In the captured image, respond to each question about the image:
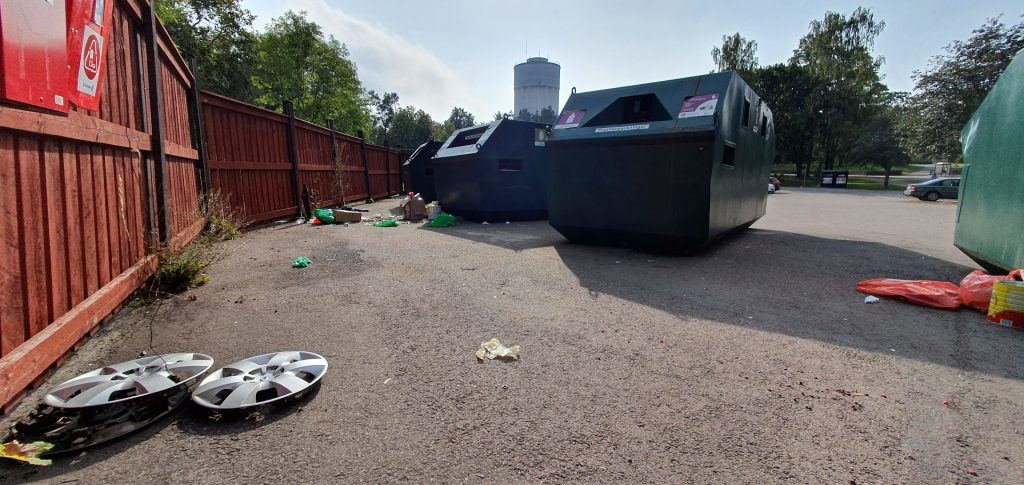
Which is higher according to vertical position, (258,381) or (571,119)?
(571,119)

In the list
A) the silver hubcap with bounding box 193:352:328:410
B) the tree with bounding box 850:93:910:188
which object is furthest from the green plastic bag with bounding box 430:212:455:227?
the tree with bounding box 850:93:910:188

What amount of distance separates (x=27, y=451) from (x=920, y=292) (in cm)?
578

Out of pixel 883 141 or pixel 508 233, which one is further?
pixel 883 141

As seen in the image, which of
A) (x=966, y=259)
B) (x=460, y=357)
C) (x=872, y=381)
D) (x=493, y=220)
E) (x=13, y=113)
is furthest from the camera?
(x=493, y=220)

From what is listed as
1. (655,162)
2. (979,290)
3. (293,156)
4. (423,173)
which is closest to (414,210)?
(293,156)

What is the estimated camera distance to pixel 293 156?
365 inches

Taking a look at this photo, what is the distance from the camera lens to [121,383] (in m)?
2.02

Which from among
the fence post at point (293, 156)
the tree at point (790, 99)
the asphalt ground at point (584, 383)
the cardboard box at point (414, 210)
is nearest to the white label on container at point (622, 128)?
the asphalt ground at point (584, 383)

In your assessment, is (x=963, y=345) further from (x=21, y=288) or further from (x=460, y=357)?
(x=21, y=288)

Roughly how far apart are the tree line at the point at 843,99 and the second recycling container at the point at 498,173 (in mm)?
27183

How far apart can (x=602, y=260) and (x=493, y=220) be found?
449cm

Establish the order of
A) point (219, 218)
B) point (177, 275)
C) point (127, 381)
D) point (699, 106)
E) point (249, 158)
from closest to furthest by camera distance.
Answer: point (127, 381), point (177, 275), point (699, 106), point (219, 218), point (249, 158)

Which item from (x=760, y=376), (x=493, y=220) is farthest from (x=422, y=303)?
(x=493, y=220)

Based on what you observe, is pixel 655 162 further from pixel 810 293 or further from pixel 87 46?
pixel 87 46
